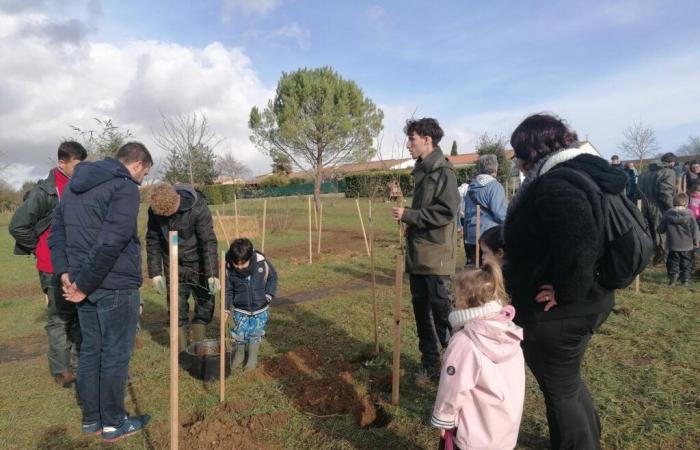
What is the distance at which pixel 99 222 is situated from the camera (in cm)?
303

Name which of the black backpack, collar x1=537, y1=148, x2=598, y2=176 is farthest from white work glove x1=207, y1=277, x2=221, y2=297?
the black backpack

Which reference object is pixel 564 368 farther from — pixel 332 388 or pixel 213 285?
pixel 213 285

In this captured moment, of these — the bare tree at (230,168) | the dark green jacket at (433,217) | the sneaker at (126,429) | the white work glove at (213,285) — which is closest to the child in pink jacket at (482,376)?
the dark green jacket at (433,217)

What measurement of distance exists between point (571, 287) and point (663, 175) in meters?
8.25

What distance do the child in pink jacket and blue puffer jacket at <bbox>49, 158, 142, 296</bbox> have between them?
7.20ft

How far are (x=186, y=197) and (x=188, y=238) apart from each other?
0.44 metres

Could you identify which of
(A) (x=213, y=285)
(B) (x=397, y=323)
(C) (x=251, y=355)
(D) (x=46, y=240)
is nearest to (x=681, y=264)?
(B) (x=397, y=323)

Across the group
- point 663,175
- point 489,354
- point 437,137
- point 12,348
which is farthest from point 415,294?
point 663,175

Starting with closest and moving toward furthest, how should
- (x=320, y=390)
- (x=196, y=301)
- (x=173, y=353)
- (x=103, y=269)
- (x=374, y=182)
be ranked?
(x=173, y=353) < (x=103, y=269) < (x=320, y=390) < (x=196, y=301) < (x=374, y=182)

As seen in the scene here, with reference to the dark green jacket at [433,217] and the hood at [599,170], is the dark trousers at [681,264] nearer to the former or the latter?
the dark green jacket at [433,217]

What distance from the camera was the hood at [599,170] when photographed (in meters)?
2.21

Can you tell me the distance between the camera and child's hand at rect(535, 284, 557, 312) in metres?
2.31

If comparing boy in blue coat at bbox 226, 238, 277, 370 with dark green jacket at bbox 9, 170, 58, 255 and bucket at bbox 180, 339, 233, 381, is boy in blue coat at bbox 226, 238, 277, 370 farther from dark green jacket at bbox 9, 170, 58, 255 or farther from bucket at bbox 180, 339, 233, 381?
dark green jacket at bbox 9, 170, 58, 255

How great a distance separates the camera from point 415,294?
395 cm
